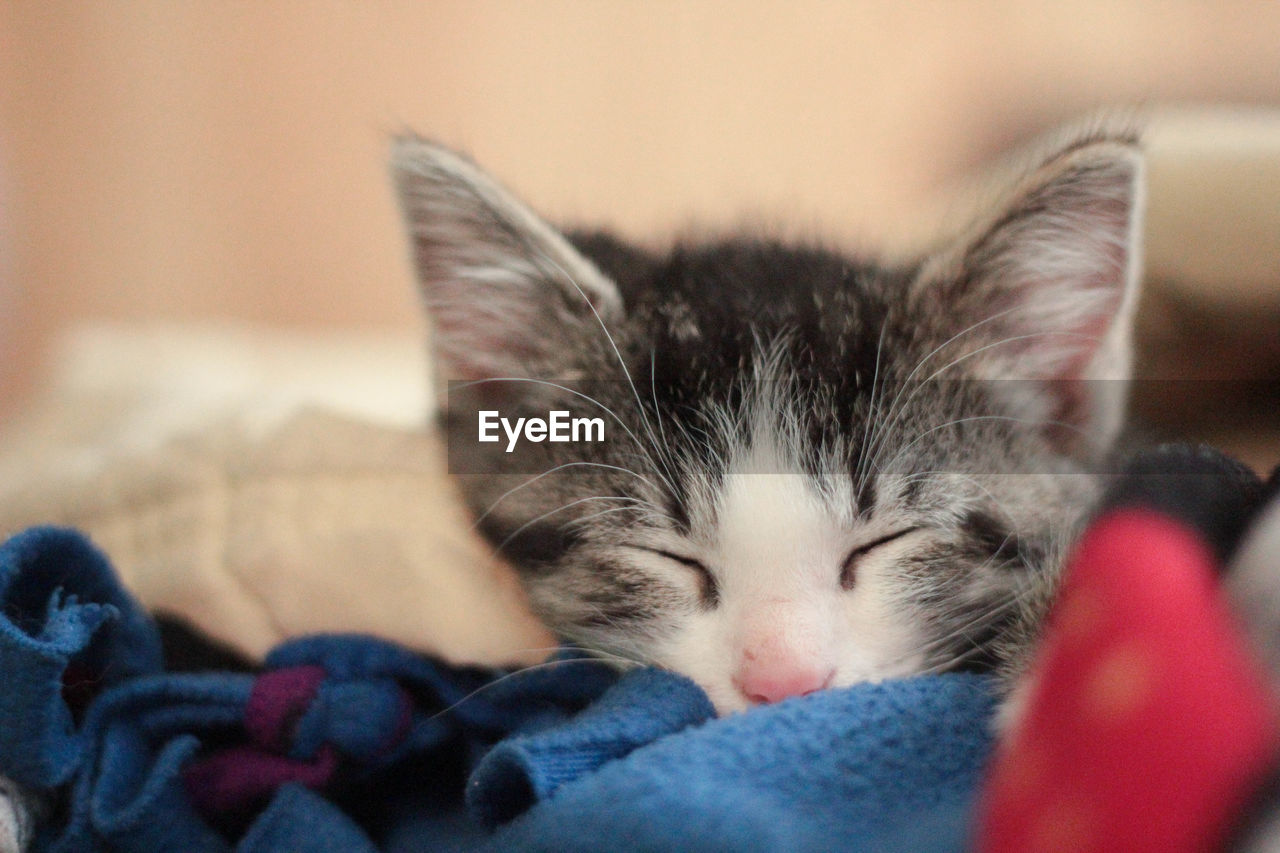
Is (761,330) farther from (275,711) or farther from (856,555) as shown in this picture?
(275,711)

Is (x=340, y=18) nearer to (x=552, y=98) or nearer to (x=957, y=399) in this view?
(x=552, y=98)

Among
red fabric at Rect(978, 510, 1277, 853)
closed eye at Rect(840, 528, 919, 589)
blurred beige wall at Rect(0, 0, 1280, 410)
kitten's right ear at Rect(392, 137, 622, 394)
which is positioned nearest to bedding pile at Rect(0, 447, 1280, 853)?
red fabric at Rect(978, 510, 1277, 853)

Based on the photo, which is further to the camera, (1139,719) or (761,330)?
(761,330)

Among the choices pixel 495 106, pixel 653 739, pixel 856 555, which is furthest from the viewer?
pixel 495 106

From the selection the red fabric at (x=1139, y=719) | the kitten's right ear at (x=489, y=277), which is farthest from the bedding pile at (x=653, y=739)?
the kitten's right ear at (x=489, y=277)

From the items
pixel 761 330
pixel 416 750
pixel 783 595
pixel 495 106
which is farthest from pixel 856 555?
pixel 495 106

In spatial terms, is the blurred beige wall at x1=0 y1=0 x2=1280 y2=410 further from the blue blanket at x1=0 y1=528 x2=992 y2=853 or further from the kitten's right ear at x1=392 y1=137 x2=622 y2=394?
the blue blanket at x1=0 y1=528 x2=992 y2=853

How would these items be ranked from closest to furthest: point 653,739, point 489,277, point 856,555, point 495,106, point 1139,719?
point 1139,719, point 653,739, point 856,555, point 489,277, point 495,106
